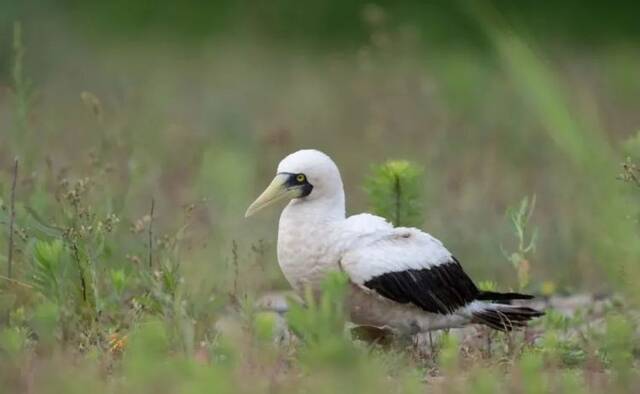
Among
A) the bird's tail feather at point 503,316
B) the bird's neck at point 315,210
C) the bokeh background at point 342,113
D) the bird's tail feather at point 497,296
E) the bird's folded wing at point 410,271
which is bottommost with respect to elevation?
the bird's tail feather at point 503,316

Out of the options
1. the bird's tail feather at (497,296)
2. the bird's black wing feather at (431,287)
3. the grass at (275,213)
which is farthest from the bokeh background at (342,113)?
the bird's black wing feather at (431,287)

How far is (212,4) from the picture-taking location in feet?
57.4

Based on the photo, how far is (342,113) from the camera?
13.5m

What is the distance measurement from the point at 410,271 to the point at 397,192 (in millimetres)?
720

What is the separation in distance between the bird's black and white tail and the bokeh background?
0.40 m

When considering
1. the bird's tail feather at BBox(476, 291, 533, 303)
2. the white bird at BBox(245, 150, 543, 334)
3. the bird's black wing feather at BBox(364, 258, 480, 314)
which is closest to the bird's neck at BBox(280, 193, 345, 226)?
the white bird at BBox(245, 150, 543, 334)

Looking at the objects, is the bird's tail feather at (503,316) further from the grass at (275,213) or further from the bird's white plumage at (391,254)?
the bird's white plumage at (391,254)

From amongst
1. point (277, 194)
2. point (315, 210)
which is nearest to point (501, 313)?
point (315, 210)

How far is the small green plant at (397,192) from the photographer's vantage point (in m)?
6.85

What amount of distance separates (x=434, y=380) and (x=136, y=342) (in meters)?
1.20

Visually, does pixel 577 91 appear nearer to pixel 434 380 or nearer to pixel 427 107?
pixel 427 107

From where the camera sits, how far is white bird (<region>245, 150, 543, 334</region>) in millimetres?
6191

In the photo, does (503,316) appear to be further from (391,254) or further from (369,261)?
(369,261)

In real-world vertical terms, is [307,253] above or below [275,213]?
below
